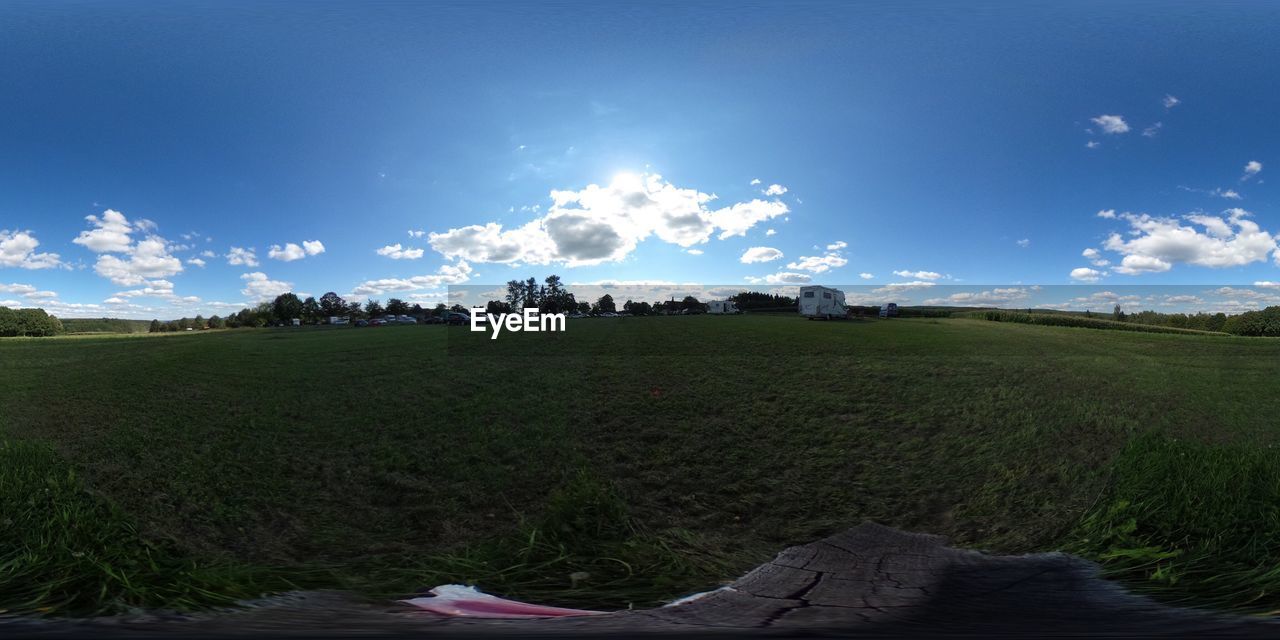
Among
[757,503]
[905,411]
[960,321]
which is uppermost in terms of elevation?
[960,321]

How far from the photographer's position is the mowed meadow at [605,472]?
6.98ft

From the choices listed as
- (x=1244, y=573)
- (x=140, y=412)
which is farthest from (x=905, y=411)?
(x=140, y=412)

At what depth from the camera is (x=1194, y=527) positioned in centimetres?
229

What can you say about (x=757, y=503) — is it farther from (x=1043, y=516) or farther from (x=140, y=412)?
(x=140, y=412)

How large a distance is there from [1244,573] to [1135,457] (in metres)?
1.18

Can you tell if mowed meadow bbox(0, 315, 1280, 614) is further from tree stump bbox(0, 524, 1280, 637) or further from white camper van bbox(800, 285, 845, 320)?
white camper van bbox(800, 285, 845, 320)

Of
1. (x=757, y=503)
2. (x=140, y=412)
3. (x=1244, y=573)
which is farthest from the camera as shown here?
(x=140, y=412)

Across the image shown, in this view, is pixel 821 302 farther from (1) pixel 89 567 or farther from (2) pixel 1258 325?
(1) pixel 89 567

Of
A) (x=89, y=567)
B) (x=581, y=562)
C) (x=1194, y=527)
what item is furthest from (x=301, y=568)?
(x=1194, y=527)

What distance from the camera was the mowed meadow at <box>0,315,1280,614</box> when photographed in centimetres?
213

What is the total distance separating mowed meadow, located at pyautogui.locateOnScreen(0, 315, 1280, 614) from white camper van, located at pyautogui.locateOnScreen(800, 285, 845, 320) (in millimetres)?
8495

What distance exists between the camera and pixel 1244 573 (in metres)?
1.99

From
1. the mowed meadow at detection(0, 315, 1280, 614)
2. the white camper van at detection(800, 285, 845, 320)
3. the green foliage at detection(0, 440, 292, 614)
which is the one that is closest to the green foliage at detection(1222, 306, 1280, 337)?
the mowed meadow at detection(0, 315, 1280, 614)

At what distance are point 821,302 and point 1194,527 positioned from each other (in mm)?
15154
